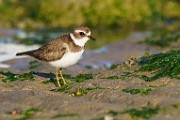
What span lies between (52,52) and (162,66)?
2873mm

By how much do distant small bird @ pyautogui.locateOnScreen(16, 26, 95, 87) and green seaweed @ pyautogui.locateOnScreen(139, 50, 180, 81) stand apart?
68.9 inches

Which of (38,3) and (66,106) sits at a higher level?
(38,3)

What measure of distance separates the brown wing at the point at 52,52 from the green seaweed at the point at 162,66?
212 cm

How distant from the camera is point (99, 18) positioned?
29.3 metres

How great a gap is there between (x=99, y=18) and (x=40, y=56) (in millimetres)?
16613

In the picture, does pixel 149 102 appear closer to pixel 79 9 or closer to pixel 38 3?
pixel 79 9

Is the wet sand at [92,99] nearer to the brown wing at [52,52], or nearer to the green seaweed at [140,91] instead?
the green seaweed at [140,91]

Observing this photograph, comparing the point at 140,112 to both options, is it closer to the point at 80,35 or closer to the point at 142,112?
the point at 142,112

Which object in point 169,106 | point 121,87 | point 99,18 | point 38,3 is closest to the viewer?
point 169,106

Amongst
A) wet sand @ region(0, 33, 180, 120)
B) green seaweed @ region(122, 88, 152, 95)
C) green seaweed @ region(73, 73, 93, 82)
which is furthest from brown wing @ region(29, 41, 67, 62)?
green seaweed @ region(122, 88, 152, 95)

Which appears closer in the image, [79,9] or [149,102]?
[149,102]

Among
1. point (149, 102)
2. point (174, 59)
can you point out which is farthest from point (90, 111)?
point (174, 59)

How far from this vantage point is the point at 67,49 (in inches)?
481

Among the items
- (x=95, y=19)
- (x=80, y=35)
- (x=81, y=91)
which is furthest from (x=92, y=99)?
(x=95, y=19)
